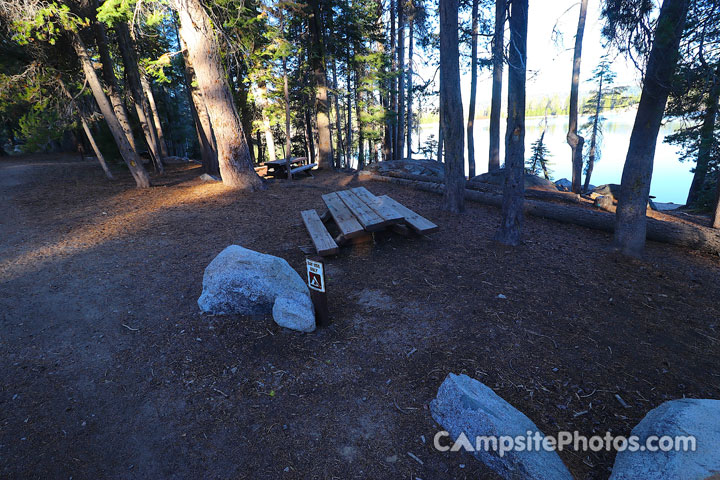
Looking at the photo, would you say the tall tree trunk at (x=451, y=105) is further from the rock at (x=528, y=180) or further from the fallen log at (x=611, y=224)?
the rock at (x=528, y=180)

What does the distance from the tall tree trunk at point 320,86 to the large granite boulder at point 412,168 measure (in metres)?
3.18

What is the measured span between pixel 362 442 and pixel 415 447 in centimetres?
38

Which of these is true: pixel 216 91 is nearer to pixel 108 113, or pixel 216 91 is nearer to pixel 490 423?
pixel 108 113

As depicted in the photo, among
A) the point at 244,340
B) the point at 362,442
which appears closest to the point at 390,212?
the point at 244,340

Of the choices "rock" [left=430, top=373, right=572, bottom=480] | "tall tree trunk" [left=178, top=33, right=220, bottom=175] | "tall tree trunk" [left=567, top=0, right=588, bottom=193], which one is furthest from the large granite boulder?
"rock" [left=430, top=373, right=572, bottom=480]

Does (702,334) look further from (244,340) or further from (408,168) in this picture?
(408,168)

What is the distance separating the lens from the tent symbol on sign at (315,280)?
10.5 feet

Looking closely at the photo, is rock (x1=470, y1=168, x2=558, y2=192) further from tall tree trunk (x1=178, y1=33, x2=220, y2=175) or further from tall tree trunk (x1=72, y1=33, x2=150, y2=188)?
→ tall tree trunk (x1=72, y1=33, x2=150, y2=188)

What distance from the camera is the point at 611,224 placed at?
598cm

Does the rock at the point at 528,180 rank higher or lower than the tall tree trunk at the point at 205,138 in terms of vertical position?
lower

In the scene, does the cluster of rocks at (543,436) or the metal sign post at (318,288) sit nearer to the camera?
the cluster of rocks at (543,436)

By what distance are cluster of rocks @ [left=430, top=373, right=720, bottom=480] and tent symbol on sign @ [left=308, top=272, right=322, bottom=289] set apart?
5.01 ft

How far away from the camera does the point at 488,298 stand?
3857 mm

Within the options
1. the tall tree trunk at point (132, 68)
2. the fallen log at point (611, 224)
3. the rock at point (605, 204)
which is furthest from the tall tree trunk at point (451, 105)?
the tall tree trunk at point (132, 68)
